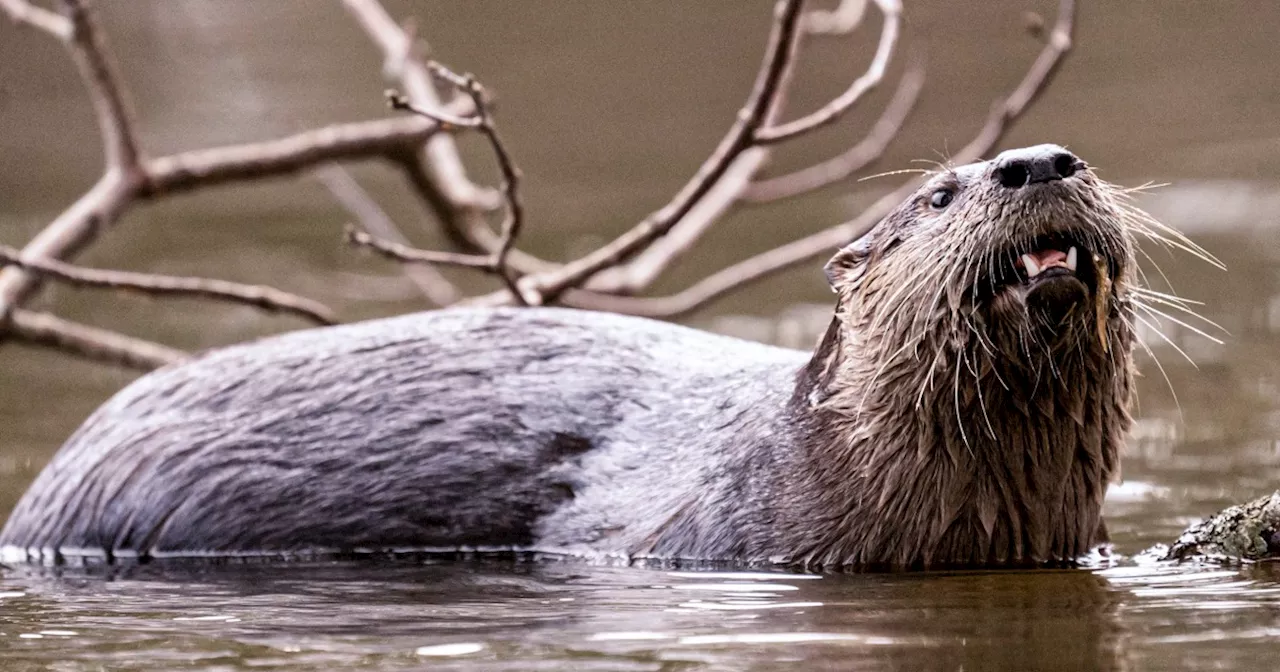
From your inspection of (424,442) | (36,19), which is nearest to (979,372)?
(424,442)

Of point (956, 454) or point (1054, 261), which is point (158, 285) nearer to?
point (956, 454)

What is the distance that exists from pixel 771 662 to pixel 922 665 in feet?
0.80

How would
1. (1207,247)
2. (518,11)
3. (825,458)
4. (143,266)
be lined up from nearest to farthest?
1. (825,458)
2. (1207,247)
3. (143,266)
4. (518,11)

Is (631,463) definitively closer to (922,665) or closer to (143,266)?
(922,665)

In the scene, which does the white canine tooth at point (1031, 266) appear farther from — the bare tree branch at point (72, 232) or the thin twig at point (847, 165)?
the bare tree branch at point (72, 232)

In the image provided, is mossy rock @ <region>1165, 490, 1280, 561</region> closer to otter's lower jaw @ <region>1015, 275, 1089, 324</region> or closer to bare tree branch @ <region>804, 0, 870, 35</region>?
otter's lower jaw @ <region>1015, 275, 1089, 324</region>

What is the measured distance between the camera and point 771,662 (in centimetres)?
308

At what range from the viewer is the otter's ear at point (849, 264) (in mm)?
4340

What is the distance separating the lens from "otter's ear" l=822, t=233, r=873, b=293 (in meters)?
4.34

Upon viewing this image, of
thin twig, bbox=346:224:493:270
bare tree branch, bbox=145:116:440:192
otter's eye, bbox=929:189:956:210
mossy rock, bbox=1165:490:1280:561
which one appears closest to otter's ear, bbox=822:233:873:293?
otter's eye, bbox=929:189:956:210

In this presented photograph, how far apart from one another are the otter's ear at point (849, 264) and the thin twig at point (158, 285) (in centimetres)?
213

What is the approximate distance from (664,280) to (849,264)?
17.1ft

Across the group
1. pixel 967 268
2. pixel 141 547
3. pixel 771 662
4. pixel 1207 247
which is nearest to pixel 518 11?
pixel 1207 247

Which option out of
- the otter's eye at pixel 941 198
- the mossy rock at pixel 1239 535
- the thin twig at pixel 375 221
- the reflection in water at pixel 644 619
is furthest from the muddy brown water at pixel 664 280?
the otter's eye at pixel 941 198
